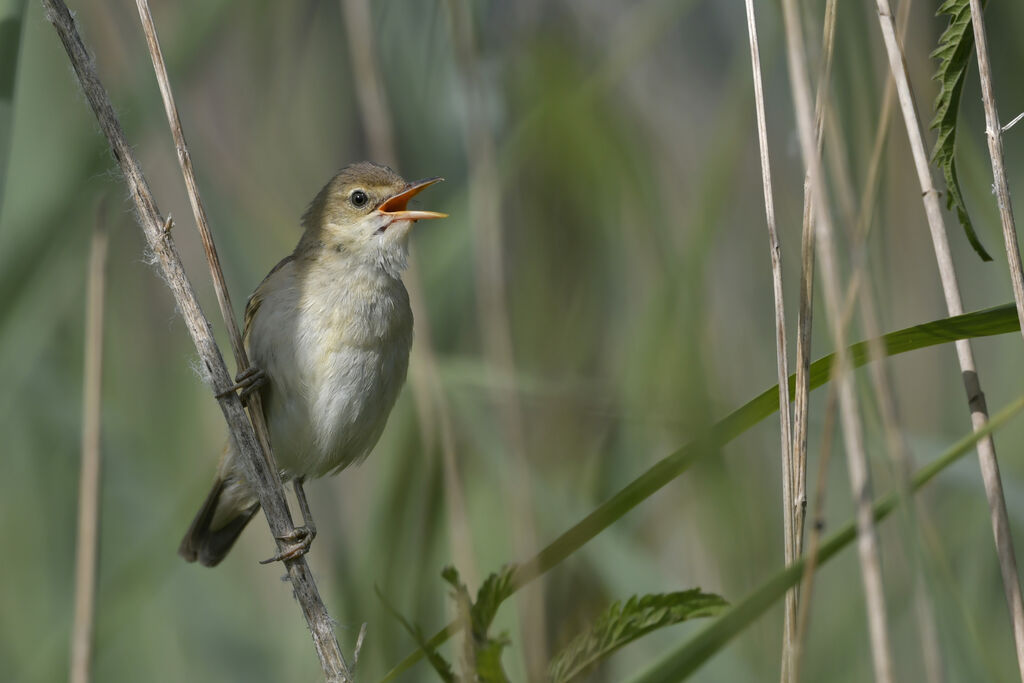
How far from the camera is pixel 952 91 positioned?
131 cm

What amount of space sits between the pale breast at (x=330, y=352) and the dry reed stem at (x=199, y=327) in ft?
1.90

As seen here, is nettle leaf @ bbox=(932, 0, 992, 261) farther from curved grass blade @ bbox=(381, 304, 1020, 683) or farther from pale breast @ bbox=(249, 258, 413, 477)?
pale breast @ bbox=(249, 258, 413, 477)

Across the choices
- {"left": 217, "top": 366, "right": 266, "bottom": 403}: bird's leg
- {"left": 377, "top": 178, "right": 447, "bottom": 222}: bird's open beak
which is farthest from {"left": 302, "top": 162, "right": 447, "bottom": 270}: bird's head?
{"left": 217, "top": 366, "right": 266, "bottom": 403}: bird's leg

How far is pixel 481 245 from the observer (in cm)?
208

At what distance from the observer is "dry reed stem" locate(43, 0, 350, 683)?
1.68 m

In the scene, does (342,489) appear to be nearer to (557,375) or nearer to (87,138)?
(557,375)

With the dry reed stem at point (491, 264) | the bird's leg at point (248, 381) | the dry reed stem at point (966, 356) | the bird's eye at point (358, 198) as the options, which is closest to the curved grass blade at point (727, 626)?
the dry reed stem at point (966, 356)

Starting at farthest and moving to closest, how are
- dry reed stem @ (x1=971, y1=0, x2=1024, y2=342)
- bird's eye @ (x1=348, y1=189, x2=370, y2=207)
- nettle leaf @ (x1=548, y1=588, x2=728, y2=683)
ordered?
bird's eye @ (x1=348, y1=189, x2=370, y2=207), dry reed stem @ (x1=971, y1=0, x2=1024, y2=342), nettle leaf @ (x1=548, y1=588, x2=728, y2=683)

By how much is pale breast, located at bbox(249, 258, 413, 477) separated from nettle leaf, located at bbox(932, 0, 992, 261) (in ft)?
4.88

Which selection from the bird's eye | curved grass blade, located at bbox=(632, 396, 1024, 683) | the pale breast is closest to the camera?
curved grass blade, located at bbox=(632, 396, 1024, 683)

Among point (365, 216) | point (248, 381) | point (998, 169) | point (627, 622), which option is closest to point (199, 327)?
point (248, 381)

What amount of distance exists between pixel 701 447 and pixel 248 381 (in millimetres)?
1287

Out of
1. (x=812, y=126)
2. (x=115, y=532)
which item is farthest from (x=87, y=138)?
(x=812, y=126)

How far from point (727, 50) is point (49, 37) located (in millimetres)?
1909
